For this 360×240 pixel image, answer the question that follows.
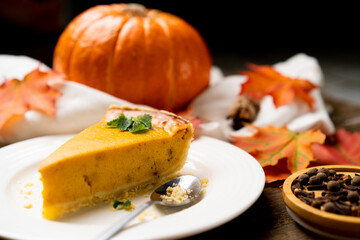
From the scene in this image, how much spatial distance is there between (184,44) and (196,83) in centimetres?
22

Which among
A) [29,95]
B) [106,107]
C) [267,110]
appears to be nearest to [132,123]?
[106,107]

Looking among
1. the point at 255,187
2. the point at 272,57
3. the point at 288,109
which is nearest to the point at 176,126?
the point at 255,187

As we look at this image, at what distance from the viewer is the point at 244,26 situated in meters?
4.46

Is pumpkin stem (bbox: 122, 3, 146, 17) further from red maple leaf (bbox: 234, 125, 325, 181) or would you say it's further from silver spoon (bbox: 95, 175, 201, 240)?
silver spoon (bbox: 95, 175, 201, 240)

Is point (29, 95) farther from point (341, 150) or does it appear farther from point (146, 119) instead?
point (341, 150)

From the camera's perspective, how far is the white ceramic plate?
3.44ft

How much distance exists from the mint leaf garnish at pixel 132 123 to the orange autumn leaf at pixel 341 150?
0.74 metres

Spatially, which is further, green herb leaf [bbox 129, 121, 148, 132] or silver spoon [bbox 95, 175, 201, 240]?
green herb leaf [bbox 129, 121, 148, 132]

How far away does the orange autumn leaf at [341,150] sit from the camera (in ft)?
5.59

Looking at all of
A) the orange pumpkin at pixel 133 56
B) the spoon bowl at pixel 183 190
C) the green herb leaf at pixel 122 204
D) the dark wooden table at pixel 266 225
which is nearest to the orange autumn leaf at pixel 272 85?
the orange pumpkin at pixel 133 56

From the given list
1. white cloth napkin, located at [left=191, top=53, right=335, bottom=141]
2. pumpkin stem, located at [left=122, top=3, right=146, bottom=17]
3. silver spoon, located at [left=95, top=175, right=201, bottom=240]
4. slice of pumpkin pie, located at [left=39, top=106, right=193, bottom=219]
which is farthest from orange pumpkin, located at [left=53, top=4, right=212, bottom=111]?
silver spoon, located at [left=95, top=175, right=201, bottom=240]

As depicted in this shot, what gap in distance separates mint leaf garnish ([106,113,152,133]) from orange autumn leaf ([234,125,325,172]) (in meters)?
0.45

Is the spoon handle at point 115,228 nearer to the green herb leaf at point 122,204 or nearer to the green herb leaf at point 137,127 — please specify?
the green herb leaf at point 122,204

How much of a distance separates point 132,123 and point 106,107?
1.39 feet
